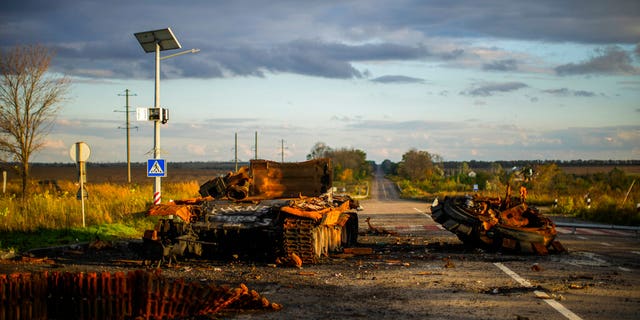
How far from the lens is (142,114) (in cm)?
2602

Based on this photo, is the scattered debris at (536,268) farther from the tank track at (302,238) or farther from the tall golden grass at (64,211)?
the tall golden grass at (64,211)

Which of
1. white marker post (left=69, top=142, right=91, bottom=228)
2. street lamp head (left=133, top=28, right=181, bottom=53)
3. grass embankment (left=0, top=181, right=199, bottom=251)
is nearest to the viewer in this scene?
grass embankment (left=0, top=181, right=199, bottom=251)

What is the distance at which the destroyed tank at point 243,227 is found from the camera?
1530cm

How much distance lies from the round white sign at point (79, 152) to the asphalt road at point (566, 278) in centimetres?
1083

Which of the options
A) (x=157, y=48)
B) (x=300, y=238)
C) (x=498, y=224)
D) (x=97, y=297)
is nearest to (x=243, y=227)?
(x=300, y=238)

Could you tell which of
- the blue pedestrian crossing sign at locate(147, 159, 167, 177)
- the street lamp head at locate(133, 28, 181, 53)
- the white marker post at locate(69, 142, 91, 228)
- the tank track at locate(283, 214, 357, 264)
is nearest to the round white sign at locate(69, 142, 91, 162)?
the white marker post at locate(69, 142, 91, 228)

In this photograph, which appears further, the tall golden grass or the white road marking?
the tall golden grass

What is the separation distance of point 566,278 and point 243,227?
6604mm

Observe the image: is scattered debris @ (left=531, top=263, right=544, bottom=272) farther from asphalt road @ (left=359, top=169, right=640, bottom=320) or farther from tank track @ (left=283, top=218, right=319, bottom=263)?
tank track @ (left=283, top=218, right=319, bottom=263)

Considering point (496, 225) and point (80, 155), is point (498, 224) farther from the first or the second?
point (80, 155)

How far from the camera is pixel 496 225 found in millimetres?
17781

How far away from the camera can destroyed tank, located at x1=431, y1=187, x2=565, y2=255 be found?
17.4m

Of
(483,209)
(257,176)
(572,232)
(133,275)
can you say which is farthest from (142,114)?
(133,275)

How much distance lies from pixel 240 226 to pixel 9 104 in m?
18.8
